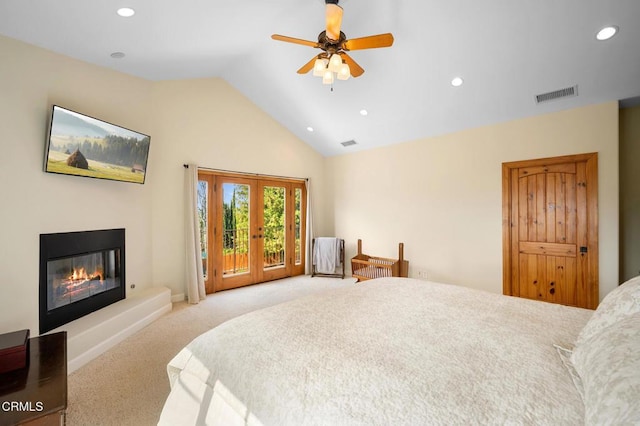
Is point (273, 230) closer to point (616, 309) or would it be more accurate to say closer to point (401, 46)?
point (401, 46)

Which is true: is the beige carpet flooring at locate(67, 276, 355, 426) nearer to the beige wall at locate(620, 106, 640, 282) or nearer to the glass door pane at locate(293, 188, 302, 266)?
the glass door pane at locate(293, 188, 302, 266)

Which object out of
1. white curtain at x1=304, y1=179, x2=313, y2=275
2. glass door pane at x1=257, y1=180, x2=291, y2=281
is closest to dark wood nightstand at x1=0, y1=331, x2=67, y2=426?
glass door pane at x1=257, y1=180, x2=291, y2=281

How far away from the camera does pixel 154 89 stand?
150 inches

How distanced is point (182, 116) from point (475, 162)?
173 inches

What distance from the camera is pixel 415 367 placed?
3.47 ft

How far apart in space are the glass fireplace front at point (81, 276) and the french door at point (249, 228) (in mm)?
1358

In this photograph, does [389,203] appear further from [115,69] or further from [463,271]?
[115,69]

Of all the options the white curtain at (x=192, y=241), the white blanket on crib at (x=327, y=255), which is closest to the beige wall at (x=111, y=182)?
the white curtain at (x=192, y=241)

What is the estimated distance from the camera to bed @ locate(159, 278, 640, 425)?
82 centimetres

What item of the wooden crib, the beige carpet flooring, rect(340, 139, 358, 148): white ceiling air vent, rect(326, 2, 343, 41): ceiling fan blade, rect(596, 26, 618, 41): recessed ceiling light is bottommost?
the beige carpet flooring

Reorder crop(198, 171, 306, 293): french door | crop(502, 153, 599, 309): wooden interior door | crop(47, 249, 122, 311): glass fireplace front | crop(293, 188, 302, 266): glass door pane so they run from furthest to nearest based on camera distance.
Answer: crop(293, 188, 302, 266): glass door pane → crop(198, 171, 306, 293): french door → crop(502, 153, 599, 309): wooden interior door → crop(47, 249, 122, 311): glass fireplace front

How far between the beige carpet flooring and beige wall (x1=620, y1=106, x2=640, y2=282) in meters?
4.51

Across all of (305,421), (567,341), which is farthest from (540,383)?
(305,421)

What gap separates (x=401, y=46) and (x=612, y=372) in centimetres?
320
